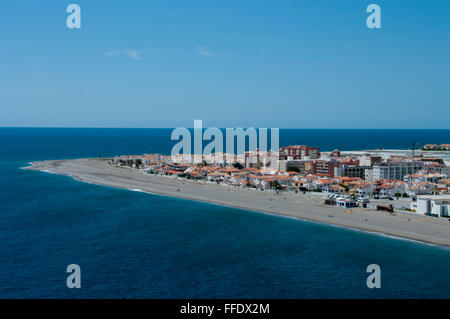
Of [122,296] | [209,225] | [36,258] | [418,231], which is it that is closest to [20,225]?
[36,258]

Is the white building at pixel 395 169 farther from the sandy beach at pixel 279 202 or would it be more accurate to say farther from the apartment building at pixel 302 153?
the apartment building at pixel 302 153

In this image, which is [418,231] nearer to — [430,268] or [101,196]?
[430,268]

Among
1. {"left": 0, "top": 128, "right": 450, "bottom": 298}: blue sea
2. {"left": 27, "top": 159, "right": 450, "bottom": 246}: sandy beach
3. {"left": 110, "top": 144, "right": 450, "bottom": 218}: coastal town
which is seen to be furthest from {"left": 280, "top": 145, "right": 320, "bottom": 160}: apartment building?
{"left": 0, "top": 128, "right": 450, "bottom": 298}: blue sea

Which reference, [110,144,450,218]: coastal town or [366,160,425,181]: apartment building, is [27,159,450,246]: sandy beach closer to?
[110,144,450,218]: coastal town
